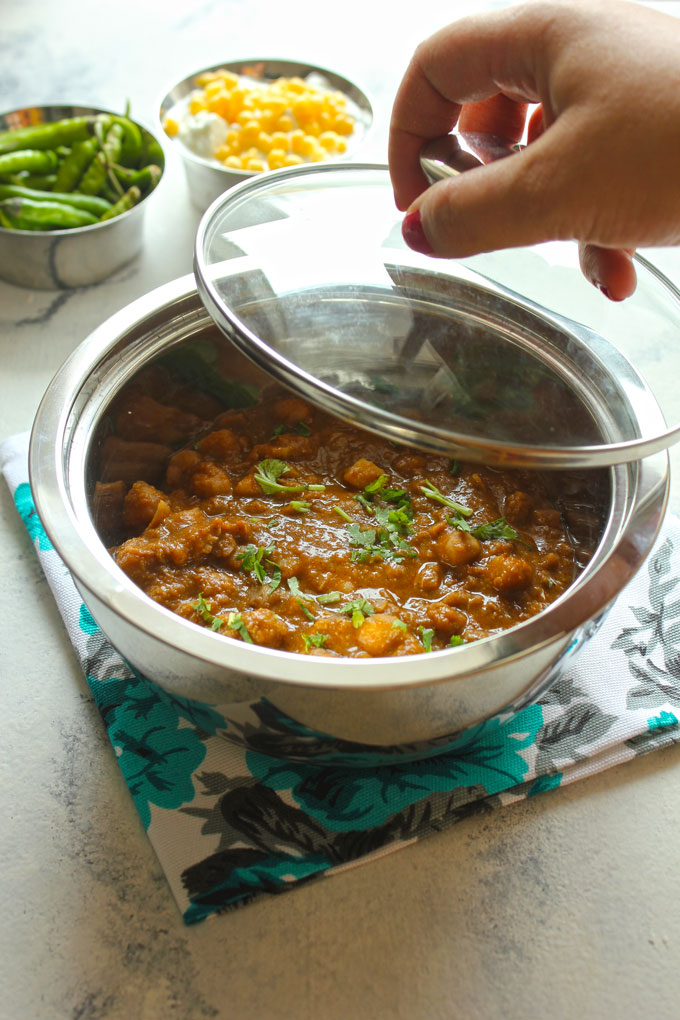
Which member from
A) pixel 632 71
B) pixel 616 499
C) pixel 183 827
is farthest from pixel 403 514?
pixel 632 71

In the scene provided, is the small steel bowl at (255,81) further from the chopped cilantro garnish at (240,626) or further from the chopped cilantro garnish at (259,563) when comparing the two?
the chopped cilantro garnish at (240,626)

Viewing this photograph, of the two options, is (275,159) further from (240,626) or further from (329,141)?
(240,626)

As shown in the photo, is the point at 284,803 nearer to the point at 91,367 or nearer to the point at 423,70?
the point at 91,367

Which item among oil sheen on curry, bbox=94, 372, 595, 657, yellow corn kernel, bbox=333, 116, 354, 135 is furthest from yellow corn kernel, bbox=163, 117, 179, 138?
oil sheen on curry, bbox=94, 372, 595, 657

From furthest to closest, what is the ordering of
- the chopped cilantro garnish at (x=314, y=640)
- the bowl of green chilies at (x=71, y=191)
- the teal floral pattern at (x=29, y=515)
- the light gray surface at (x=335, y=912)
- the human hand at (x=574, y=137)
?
the bowl of green chilies at (x=71, y=191), the teal floral pattern at (x=29, y=515), the chopped cilantro garnish at (x=314, y=640), the light gray surface at (x=335, y=912), the human hand at (x=574, y=137)

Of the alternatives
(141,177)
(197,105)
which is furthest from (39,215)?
(197,105)

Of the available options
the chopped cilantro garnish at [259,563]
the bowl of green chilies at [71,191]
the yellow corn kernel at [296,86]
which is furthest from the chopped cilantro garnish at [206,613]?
the yellow corn kernel at [296,86]
